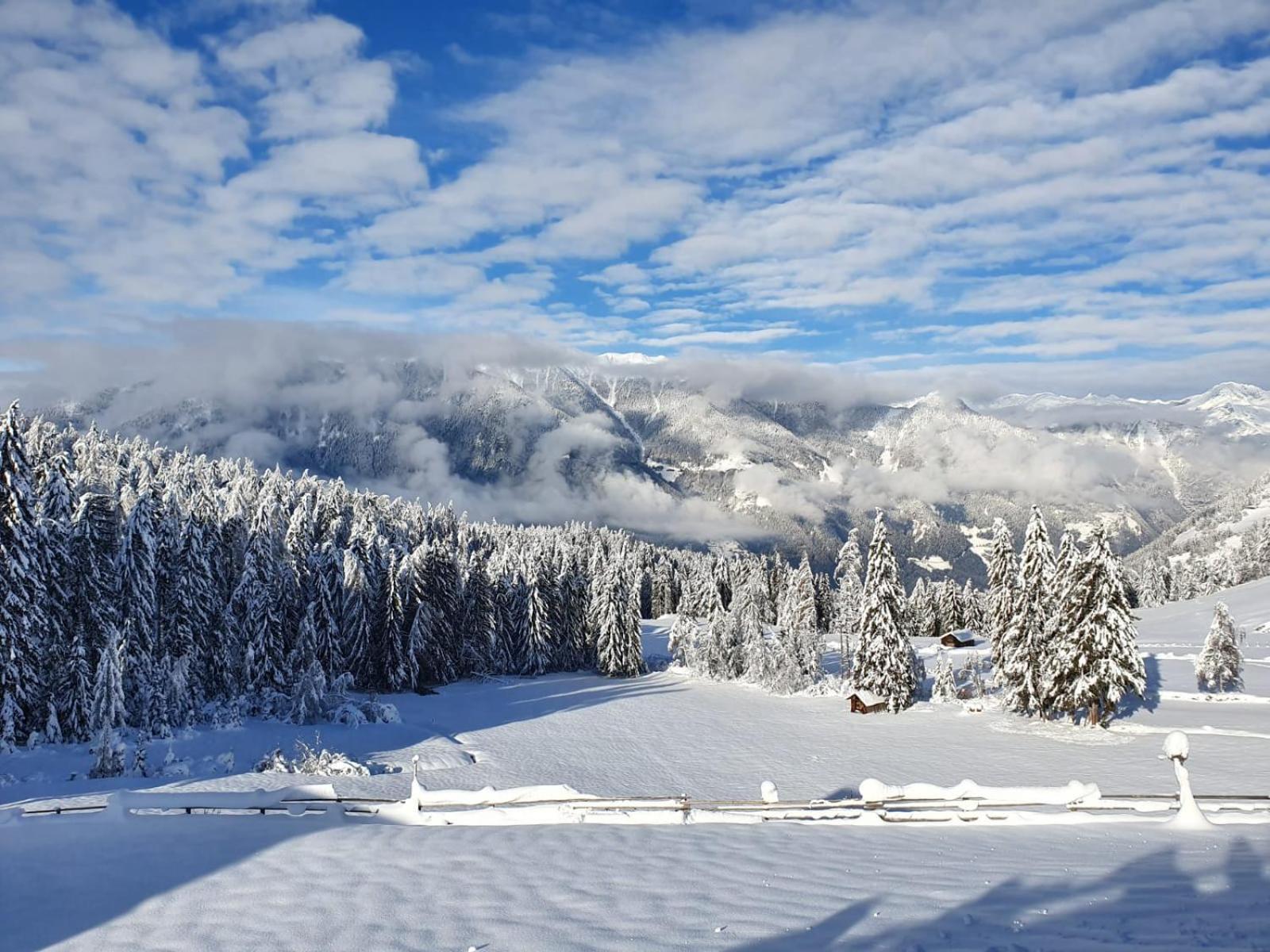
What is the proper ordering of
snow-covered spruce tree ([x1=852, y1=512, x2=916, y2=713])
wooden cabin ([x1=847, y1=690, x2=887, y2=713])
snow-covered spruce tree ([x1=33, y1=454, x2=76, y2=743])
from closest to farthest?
1. snow-covered spruce tree ([x1=33, y1=454, x2=76, y2=743])
2. wooden cabin ([x1=847, y1=690, x2=887, y2=713])
3. snow-covered spruce tree ([x1=852, y1=512, x2=916, y2=713])

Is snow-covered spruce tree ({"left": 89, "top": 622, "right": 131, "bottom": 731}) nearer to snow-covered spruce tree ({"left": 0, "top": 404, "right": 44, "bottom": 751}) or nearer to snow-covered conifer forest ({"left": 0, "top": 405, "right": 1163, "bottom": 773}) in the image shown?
snow-covered conifer forest ({"left": 0, "top": 405, "right": 1163, "bottom": 773})

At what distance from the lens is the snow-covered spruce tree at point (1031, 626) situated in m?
44.4

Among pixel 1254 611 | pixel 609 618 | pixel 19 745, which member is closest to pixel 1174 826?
pixel 19 745

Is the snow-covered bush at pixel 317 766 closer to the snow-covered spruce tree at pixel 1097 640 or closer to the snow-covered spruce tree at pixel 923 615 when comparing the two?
the snow-covered spruce tree at pixel 1097 640

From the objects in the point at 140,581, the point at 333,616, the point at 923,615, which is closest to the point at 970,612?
the point at 923,615

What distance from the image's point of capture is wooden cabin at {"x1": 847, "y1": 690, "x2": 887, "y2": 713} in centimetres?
5069

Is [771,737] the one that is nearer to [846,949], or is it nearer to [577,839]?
[577,839]

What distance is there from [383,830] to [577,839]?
140 inches

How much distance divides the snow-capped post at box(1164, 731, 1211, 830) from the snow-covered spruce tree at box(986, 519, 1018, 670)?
42588mm

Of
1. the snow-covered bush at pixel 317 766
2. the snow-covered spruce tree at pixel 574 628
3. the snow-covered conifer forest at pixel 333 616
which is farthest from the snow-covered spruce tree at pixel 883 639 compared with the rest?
the snow-covered bush at pixel 317 766

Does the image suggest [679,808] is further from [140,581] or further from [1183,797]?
[140,581]

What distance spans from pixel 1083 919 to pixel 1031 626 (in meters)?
41.7

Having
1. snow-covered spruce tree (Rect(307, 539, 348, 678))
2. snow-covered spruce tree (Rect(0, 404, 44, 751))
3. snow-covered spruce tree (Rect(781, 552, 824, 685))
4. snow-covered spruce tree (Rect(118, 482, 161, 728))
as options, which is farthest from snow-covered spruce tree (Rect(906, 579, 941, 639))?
snow-covered spruce tree (Rect(0, 404, 44, 751))

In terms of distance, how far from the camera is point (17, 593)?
95.5ft
